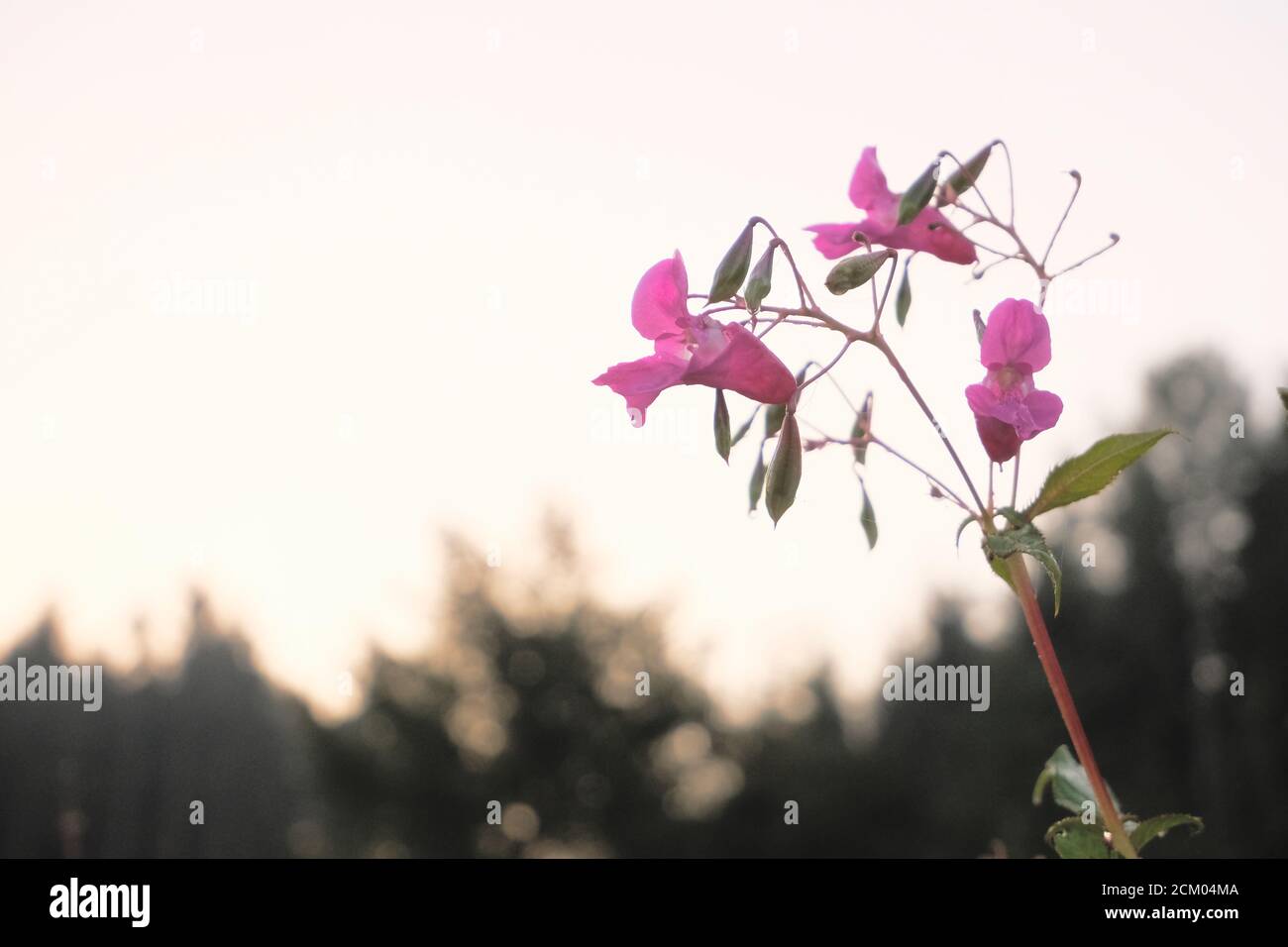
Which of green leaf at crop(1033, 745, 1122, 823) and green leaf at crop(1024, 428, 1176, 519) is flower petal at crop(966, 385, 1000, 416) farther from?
green leaf at crop(1033, 745, 1122, 823)

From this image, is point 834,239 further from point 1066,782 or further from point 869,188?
point 1066,782

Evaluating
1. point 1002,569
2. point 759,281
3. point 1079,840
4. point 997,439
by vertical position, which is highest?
point 759,281

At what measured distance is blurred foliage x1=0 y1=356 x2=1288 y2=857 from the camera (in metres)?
24.4

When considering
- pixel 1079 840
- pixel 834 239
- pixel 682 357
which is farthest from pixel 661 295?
pixel 1079 840

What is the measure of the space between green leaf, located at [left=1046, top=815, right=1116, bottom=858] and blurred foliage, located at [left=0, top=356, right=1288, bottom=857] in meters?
23.2

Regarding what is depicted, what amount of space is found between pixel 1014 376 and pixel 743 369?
22cm

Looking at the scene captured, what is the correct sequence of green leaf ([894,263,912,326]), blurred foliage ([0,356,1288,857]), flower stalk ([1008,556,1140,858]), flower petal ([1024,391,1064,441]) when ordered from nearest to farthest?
flower stalk ([1008,556,1140,858]), flower petal ([1024,391,1064,441]), green leaf ([894,263,912,326]), blurred foliage ([0,356,1288,857])

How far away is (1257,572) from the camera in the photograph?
2516cm

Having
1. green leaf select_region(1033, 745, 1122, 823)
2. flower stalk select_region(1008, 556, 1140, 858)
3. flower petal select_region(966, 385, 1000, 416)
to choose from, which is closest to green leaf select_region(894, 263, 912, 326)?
flower petal select_region(966, 385, 1000, 416)

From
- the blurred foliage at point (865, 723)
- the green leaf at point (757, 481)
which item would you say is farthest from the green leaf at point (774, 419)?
the blurred foliage at point (865, 723)

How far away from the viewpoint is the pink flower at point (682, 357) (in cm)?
→ 89

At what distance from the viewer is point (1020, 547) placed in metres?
0.86
